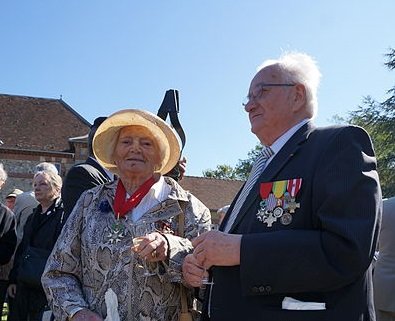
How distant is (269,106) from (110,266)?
121 cm

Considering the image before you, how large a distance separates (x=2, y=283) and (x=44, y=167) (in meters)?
1.51

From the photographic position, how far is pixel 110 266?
2990 millimetres

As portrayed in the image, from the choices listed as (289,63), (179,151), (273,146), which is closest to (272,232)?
(273,146)

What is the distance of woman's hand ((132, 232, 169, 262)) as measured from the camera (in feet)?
9.16

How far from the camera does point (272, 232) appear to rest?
2238mm

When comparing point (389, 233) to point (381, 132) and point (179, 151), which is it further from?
point (381, 132)

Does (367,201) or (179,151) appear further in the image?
(179,151)

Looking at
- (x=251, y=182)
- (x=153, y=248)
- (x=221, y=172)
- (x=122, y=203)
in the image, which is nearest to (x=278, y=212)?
(x=251, y=182)

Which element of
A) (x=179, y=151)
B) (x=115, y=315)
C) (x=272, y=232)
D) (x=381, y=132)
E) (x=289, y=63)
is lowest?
(x=115, y=315)

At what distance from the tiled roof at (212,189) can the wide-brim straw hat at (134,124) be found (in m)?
36.7

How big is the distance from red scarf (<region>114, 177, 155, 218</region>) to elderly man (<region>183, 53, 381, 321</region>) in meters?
0.77

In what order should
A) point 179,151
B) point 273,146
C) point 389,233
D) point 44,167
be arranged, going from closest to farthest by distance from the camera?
point 273,146 → point 179,151 → point 389,233 → point 44,167

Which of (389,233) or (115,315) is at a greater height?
(389,233)

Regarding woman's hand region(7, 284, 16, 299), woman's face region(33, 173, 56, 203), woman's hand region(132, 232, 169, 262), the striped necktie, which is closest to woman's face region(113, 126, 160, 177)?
woman's hand region(132, 232, 169, 262)
